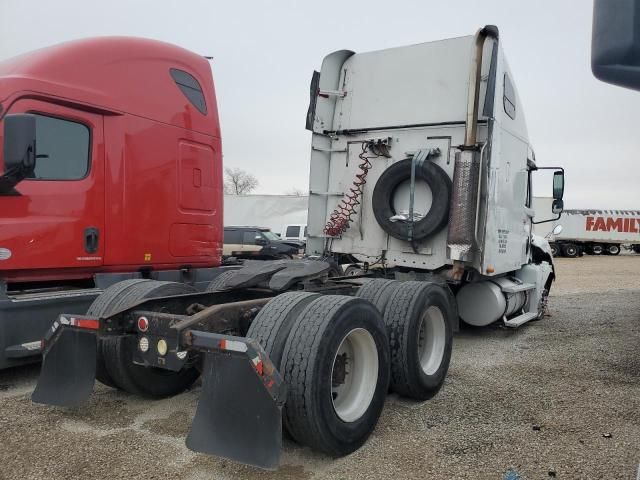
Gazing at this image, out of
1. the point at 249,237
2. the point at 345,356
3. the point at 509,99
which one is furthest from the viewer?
the point at 249,237

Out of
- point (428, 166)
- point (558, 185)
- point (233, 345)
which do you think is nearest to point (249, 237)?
point (558, 185)

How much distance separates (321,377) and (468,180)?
3341 mm

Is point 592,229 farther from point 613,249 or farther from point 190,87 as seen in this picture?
point 190,87

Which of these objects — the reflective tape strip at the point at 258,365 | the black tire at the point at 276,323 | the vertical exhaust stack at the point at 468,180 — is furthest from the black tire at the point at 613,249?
the reflective tape strip at the point at 258,365

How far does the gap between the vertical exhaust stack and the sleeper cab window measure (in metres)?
2.92

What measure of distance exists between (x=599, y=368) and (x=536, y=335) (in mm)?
1826

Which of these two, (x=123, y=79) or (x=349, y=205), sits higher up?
(x=123, y=79)

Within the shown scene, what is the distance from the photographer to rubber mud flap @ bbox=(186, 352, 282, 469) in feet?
9.13

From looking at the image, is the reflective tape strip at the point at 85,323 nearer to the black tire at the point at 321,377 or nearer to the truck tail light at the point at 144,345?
the truck tail light at the point at 144,345

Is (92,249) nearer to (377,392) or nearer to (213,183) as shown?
(213,183)

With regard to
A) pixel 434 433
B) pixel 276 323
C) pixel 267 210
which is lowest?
pixel 434 433

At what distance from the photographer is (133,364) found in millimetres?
3967

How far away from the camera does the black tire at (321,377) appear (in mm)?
3039

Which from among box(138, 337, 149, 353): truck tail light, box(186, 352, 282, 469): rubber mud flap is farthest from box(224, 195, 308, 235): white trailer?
box(186, 352, 282, 469): rubber mud flap
